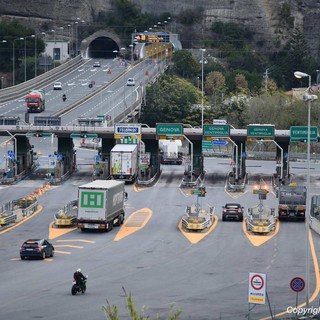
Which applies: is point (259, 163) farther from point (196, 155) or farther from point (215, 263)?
point (215, 263)

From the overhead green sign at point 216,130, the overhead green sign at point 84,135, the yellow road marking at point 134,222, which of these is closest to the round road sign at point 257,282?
the yellow road marking at point 134,222

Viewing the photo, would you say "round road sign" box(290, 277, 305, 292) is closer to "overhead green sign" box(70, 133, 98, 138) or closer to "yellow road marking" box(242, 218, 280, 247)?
"yellow road marking" box(242, 218, 280, 247)

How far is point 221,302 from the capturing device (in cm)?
5288

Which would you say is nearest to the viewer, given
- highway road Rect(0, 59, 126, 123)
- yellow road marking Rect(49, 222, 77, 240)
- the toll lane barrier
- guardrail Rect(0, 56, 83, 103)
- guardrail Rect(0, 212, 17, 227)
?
yellow road marking Rect(49, 222, 77, 240)

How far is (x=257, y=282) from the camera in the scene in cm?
4481

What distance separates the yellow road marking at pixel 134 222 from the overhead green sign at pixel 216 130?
59.0 feet

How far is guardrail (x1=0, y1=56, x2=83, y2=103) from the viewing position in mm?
165250

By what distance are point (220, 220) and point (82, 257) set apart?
60.3 feet

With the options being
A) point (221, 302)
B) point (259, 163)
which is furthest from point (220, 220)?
point (259, 163)

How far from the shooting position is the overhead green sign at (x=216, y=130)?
103438 mm

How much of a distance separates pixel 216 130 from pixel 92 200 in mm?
30321

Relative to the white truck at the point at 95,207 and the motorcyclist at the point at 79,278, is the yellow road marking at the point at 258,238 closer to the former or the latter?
the white truck at the point at 95,207

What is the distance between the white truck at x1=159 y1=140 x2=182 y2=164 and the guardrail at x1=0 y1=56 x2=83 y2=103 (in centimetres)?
4637
